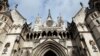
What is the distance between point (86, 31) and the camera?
21.5m

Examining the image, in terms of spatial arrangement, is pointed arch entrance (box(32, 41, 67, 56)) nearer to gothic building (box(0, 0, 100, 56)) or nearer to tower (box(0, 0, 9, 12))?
gothic building (box(0, 0, 100, 56))

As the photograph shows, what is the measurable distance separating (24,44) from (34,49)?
1944 millimetres

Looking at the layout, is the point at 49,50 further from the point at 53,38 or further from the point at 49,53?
the point at 53,38

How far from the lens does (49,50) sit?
21.6 metres

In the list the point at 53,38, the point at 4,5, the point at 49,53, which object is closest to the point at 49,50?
the point at 49,53

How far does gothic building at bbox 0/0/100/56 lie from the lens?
19423 mm

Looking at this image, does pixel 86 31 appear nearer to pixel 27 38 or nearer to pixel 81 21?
pixel 81 21

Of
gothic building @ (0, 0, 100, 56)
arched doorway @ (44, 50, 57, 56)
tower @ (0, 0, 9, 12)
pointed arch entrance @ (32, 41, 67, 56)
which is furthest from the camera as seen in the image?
tower @ (0, 0, 9, 12)

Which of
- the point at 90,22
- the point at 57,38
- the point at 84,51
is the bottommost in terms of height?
the point at 84,51

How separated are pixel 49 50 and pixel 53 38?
2.06 m

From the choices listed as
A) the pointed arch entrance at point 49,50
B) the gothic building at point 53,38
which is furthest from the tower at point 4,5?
the pointed arch entrance at point 49,50

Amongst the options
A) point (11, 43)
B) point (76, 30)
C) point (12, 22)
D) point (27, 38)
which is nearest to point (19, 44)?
point (11, 43)

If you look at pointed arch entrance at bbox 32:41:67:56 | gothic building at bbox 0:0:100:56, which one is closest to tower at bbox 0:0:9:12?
gothic building at bbox 0:0:100:56

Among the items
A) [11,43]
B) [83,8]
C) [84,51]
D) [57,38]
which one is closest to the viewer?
[84,51]
